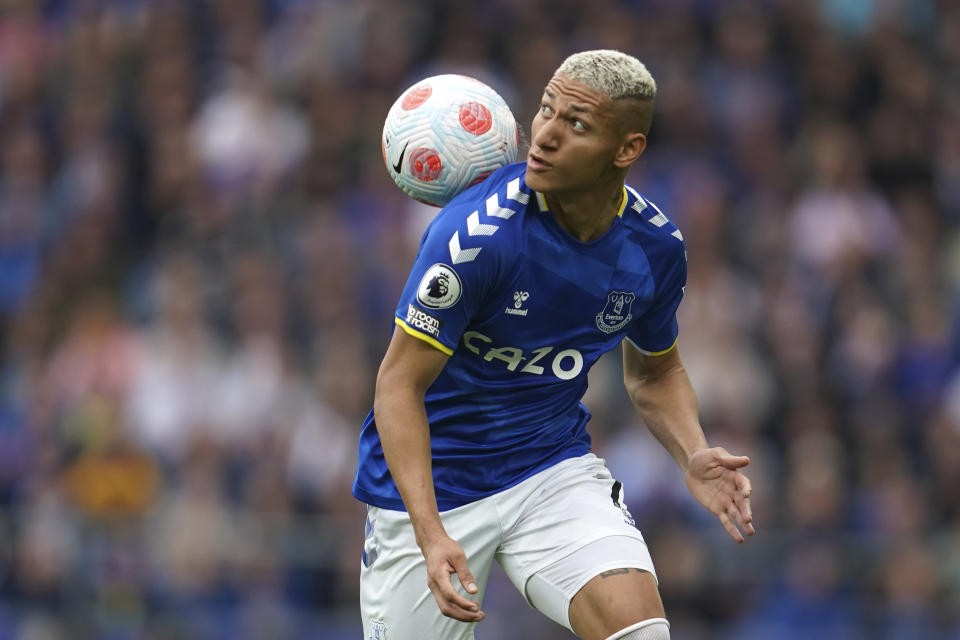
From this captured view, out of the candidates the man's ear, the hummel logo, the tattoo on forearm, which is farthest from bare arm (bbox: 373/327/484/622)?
the man's ear

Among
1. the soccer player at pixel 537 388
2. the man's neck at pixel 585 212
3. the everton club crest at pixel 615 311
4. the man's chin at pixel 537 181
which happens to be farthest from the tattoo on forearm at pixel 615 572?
the man's chin at pixel 537 181

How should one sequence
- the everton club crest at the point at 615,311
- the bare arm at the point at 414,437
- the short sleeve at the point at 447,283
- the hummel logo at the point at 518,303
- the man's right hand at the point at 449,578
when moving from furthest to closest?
the everton club crest at the point at 615,311 < the hummel logo at the point at 518,303 < the short sleeve at the point at 447,283 < the bare arm at the point at 414,437 < the man's right hand at the point at 449,578

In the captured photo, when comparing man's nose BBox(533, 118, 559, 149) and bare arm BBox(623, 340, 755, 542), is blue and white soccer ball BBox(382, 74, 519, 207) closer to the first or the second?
man's nose BBox(533, 118, 559, 149)

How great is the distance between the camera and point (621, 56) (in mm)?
4969

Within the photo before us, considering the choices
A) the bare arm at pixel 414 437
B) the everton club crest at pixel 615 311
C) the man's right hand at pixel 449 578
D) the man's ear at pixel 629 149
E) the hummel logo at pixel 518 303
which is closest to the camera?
the man's right hand at pixel 449 578

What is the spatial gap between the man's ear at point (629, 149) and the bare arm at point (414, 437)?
2.76 ft

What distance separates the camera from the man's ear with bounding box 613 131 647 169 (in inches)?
196

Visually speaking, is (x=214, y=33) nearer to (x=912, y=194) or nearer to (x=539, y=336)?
(x=912, y=194)

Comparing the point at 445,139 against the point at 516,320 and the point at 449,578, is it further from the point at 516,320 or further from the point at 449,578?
the point at 449,578

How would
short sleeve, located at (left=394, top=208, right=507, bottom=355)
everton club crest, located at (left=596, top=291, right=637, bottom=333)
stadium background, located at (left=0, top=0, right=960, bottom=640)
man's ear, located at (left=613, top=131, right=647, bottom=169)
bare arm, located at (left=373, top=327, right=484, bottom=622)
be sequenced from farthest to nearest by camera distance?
stadium background, located at (left=0, top=0, right=960, bottom=640) → everton club crest, located at (left=596, top=291, right=637, bottom=333) → man's ear, located at (left=613, top=131, right=647, bottom=169) → short sleeve, located at (left=394, top=208, right=507, bottom=355) → bare arm, located at (left=373, top=327, right=484, bottom=622)

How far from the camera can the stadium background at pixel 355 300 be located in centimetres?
1046

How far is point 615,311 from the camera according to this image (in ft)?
17.4

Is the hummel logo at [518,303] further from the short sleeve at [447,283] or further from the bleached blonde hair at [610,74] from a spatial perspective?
the bleached blonde hair at [610,74]

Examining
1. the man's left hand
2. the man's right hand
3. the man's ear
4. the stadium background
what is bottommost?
the stadium background
